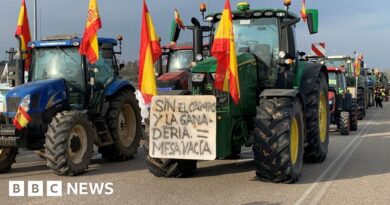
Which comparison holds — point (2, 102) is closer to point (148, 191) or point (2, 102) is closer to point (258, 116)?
point (148, 191)

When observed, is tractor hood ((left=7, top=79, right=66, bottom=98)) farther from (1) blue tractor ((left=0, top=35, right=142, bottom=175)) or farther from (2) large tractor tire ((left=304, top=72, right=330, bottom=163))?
(2) large tractor tire ((left=304, top=72, right=330, bottom=163))

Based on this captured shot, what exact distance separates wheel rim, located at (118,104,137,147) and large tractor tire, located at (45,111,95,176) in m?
1.86

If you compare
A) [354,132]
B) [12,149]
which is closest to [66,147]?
[12,149]

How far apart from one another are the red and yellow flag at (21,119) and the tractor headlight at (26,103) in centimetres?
6

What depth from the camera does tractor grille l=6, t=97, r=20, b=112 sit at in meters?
8.39

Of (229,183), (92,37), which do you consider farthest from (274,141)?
(92,37)

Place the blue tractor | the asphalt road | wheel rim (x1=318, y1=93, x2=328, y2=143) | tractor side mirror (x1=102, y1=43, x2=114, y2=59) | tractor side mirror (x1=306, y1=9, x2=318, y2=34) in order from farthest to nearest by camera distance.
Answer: wheel rim (x1=318, y1=93, x2=328, y2=143), tractor side mirror (x1=102, y1=43, x2=114, y2=59), tractor side mirror (x1=306, y1=9, x2=318, y2=34), the blue tractor, the asphalt road

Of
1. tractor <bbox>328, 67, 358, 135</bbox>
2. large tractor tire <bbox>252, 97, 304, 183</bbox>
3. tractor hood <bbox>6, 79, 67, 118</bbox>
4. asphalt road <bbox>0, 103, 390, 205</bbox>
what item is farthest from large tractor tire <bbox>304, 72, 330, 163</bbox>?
tractor <bbox>328, 67, 358, 135</bbox>

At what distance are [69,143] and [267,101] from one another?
10.5 feet

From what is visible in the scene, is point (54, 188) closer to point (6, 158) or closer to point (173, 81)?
point (6, 158)

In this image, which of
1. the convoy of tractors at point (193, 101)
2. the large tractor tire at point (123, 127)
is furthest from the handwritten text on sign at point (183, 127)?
the large tractor tire at point (123, 127)

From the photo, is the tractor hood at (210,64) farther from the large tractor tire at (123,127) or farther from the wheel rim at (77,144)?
the large tractor tire at (123,127)

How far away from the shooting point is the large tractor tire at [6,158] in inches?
344

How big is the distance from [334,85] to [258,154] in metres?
10.5
